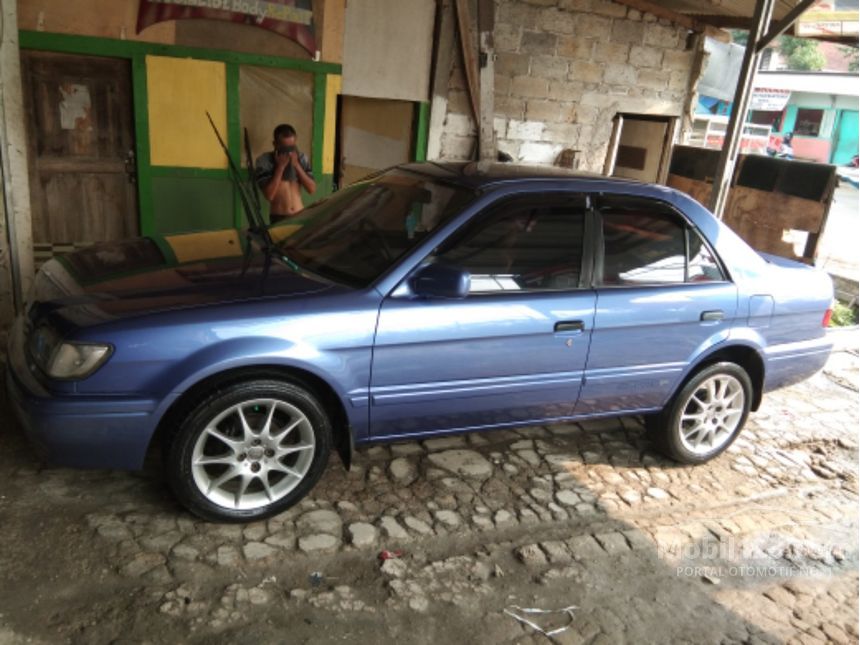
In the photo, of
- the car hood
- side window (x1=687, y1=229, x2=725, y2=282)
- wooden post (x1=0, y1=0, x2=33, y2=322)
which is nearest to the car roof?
side window (x1=687, y1=229, x2=725, y2=282)

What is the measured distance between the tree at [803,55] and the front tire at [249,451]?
47.6 meters

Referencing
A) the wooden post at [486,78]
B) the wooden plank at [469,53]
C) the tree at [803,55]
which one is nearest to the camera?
the wooden plank at [469,53]

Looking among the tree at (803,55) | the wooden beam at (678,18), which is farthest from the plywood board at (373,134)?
the tree at (803,55)

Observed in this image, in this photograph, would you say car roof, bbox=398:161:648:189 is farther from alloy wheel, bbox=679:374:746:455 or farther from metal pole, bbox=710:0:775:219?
metal pole, bbox=710:0:775:219

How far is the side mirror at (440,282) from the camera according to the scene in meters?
3.22

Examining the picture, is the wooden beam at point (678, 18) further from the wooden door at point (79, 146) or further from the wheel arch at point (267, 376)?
the wheel arch at point (267, 376)

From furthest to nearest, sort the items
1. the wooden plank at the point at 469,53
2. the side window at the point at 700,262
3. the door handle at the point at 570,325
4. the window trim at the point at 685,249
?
1. the wooden plank at the point at 469,53
2. the side window at the point at 700,262
3. the window trim at the point at 685,249
4. the door handle at the point at 570,325

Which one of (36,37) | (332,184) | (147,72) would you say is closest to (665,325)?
(332,184)

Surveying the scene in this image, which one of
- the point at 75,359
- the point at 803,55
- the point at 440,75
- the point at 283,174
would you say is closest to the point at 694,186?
the point at 440,75

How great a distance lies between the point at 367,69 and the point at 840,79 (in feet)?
106

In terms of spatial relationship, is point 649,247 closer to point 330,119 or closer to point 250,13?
point 330,119

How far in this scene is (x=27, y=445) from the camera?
3.71 m

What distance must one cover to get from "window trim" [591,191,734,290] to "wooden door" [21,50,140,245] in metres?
4.45

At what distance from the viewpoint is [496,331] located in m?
3.50
